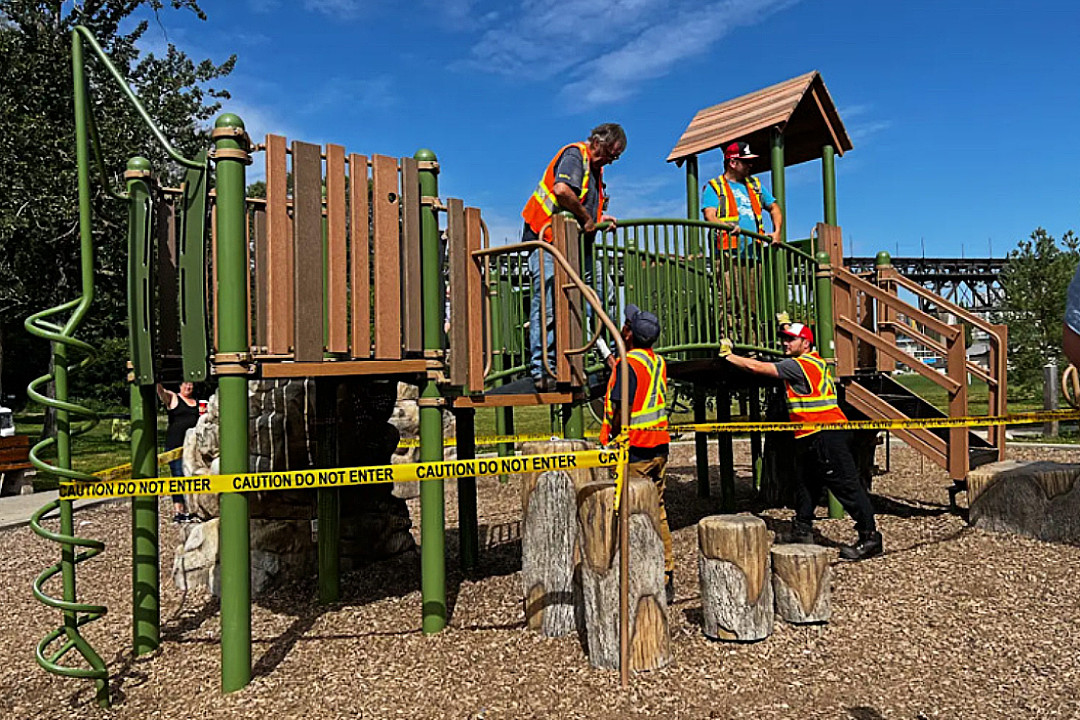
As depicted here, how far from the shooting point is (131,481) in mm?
3992

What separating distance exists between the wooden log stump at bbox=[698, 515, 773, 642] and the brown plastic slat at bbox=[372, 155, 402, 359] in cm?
Answer: 197

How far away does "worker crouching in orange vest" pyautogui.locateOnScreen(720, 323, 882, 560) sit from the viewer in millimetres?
6242

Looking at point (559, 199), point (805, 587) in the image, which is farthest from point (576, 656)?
point (559, 199)

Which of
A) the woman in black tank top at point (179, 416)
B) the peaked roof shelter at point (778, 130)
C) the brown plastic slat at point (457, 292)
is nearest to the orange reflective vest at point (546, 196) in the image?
the brown plastic slat at point (457, 292)

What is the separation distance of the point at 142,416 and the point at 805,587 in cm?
371

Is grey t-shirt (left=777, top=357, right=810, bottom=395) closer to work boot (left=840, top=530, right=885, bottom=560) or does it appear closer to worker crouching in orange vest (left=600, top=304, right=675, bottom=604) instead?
work boot (left=840, top=530, right=885, bottom=560)

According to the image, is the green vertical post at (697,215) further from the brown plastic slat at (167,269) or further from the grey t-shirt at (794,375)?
the brown plastic slat at (167,269)

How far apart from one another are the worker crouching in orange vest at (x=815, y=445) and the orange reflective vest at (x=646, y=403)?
4.09 feet

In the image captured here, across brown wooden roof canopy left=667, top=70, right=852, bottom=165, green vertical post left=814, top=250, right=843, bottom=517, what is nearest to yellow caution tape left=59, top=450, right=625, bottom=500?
green vertical post left=814, top=250, right=843, bottom=517

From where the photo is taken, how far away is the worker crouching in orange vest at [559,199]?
207 inches

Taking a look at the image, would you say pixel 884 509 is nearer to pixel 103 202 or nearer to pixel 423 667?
pixel 423 667

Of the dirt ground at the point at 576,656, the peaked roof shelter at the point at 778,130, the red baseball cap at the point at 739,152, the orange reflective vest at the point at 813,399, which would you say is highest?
the peaked roof shelter at the point at 778,130

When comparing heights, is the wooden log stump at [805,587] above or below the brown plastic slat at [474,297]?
below

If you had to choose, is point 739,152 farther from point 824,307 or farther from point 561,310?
point 561,310
